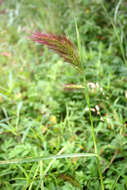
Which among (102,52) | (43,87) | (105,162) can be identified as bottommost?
(105,162)

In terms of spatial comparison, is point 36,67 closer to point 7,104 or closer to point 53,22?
point 7,104

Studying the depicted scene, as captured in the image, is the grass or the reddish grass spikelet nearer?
the reddish grass spikelet

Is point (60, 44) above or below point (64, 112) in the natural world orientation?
above

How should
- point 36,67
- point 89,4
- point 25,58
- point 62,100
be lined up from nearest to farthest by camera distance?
1. point 62,100
2. point 36,67
3. point 25,58
4. point 89,4

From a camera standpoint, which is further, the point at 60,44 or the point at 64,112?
the point at 64,112

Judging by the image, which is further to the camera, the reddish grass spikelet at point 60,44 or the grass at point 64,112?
the grass at point 64,112

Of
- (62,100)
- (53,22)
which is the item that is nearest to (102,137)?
(62,100)

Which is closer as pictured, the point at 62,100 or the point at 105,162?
the point at 105,162

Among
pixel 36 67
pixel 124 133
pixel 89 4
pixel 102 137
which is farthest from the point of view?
pixel 89 4
